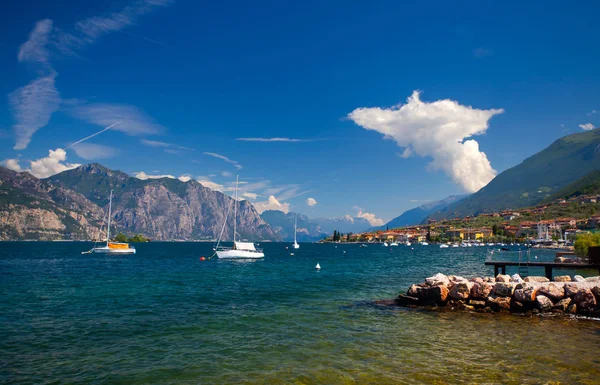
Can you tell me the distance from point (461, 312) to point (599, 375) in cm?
1096

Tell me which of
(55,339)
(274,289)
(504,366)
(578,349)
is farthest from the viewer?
(274,289)

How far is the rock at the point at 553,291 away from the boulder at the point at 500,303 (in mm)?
2197

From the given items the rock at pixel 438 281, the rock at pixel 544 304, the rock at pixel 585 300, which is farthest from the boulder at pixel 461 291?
the rock at pixel 585 300

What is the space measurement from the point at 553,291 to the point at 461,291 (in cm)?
533

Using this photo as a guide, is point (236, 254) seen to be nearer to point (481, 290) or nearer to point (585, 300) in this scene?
point (481, 290)

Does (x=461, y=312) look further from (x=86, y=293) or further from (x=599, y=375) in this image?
(x=86, y=293)

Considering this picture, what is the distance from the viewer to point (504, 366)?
513 inches

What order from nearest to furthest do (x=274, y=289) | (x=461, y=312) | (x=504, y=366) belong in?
(x=504, y=366) → (x=461, y=312) → (x=274, y=289)

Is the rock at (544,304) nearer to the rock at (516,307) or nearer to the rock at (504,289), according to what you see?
the rock at (516,307)

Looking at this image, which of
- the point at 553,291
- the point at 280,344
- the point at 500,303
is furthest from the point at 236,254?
the point at 280,344

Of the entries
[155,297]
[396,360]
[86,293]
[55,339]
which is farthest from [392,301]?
[86,293]

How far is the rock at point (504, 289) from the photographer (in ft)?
77.4

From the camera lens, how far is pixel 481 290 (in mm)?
24609

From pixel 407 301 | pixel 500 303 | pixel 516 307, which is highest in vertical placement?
pixel 500 303
